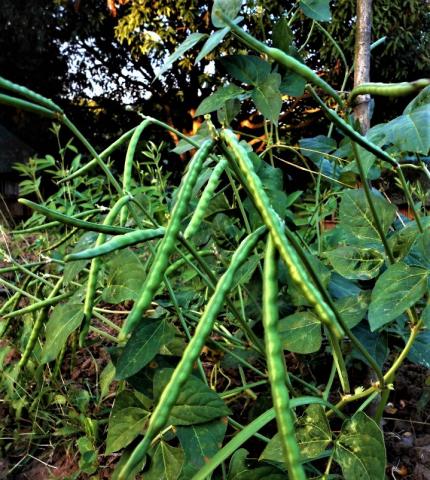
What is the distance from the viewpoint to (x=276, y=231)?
366 millimetres

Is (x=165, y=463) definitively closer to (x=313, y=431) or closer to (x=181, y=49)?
(x=313, y=431)

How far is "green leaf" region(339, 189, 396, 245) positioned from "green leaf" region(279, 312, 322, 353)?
0.15 m

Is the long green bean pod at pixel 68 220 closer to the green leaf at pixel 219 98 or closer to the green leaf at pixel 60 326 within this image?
the green leaf at pixel 60 326

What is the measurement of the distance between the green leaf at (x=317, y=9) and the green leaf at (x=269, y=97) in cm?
21

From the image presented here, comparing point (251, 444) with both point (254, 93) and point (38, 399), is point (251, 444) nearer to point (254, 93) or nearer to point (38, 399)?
point (38, 399)

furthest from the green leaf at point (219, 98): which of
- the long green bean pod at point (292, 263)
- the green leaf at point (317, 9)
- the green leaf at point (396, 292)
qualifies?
the long green bean pod at point (292, 263)

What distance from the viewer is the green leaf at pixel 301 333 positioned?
0.75 m

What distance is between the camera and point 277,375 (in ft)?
1.13

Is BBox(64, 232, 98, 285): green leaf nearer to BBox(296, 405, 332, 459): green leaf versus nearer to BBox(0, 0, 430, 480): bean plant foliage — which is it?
BBox(0, 0, 430, 480): bean plant foliage

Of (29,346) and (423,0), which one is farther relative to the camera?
(423,0)

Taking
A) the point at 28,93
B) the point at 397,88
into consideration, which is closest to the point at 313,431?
the point at 397,88

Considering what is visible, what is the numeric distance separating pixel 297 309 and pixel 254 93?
40 centimetres

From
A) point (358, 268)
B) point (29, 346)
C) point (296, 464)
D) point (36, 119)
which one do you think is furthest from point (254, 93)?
point (36, 119)

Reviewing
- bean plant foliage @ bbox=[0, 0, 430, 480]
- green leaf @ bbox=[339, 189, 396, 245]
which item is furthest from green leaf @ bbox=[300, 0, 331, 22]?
green leaf @ bbox=[339, 189, 396, 245]
